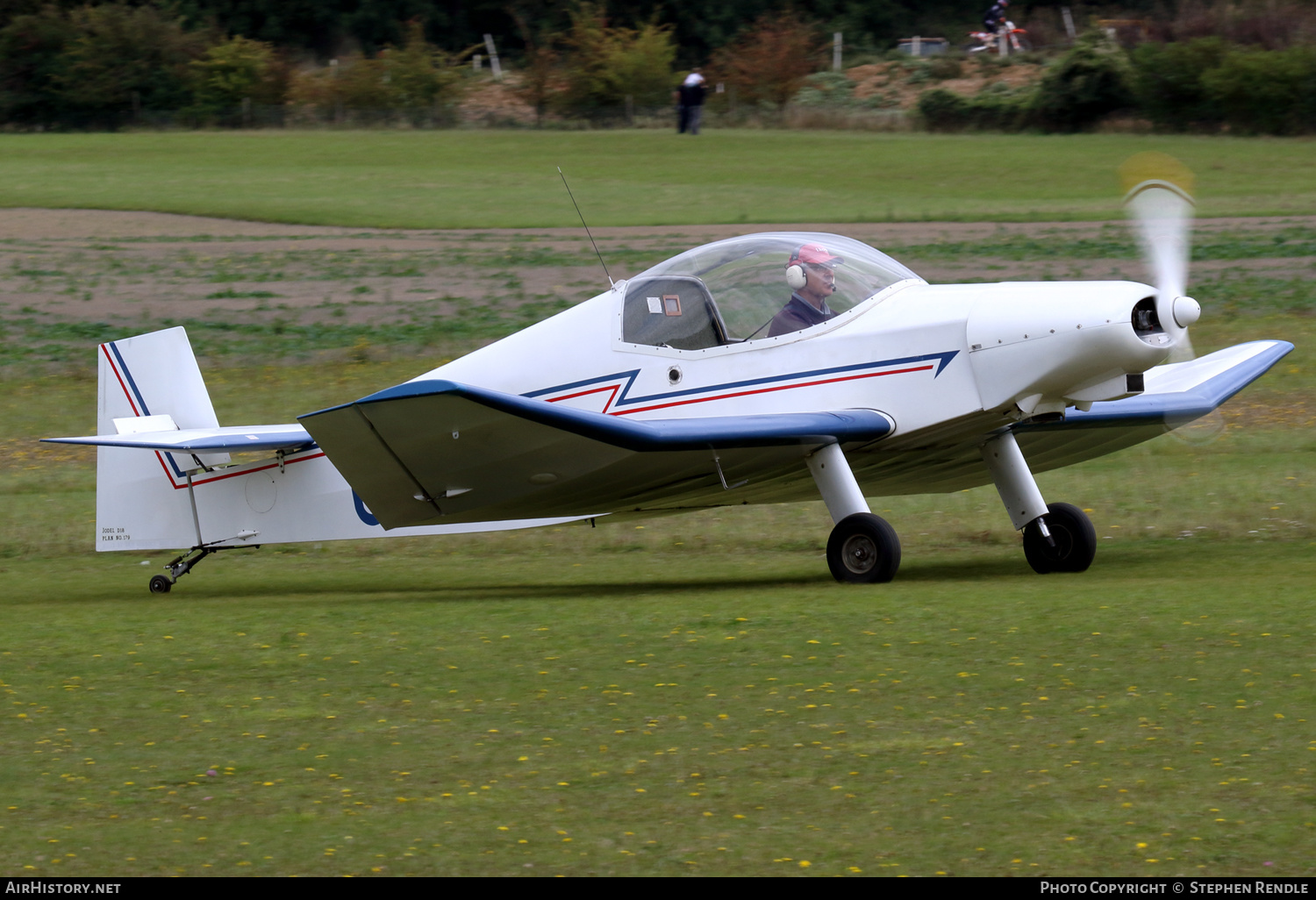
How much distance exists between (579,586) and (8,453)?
1092 centimetres

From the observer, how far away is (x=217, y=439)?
11.5 meters

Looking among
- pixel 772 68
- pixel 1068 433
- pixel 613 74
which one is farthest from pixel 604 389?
pixel 613 74

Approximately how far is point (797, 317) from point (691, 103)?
195ft

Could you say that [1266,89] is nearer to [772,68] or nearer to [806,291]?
[772,68]

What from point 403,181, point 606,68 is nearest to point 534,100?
point 606,68

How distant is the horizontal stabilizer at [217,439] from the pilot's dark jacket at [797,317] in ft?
11.7

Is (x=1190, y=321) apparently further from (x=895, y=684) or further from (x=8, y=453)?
(x=8, y=453)

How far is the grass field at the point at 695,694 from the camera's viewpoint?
5320 millimetres

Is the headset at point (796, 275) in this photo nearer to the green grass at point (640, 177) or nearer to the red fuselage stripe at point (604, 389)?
the red fuselage stripe at point (604, 389)

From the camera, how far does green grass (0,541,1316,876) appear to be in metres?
5.25

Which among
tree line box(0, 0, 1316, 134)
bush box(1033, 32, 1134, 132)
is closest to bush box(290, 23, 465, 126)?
tree line box(0, 0, 1316, 134)

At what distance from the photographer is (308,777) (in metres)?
6.21

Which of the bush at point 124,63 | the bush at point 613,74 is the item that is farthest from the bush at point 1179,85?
the bush at point 124,63

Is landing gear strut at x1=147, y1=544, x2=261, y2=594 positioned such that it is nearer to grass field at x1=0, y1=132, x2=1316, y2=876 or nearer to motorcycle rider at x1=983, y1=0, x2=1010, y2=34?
grass field at x1=0, y1=132, x2=1316, y2=876
